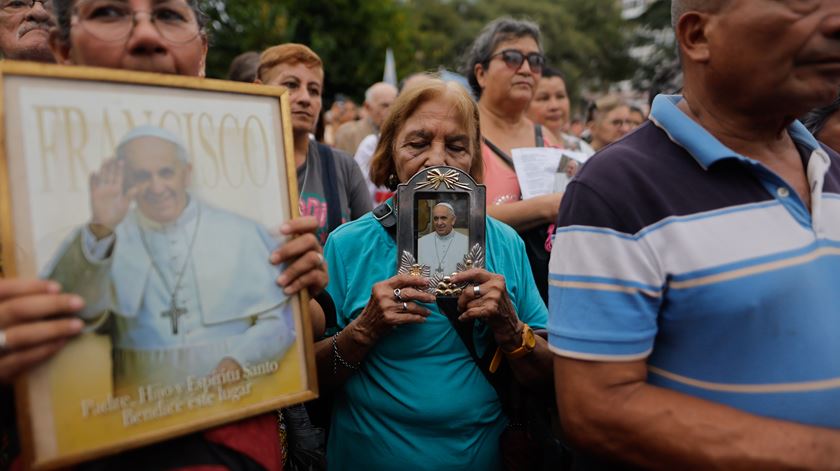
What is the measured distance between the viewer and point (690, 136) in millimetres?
1487

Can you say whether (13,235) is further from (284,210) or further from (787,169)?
(787,169)

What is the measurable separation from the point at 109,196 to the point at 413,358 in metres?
1.17

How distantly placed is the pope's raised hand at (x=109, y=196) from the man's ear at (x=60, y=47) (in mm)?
336

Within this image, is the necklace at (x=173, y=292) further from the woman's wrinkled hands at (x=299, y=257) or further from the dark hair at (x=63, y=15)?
the dark hair at (x=63, y=15)

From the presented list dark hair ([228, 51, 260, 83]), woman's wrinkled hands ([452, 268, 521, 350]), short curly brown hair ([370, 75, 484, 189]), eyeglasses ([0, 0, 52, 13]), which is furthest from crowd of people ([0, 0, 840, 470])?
dark hair ([228, 51, 260, 83])

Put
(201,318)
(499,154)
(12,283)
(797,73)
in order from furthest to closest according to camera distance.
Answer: (499,154)
(797,73)
(201,318)
(12,283)

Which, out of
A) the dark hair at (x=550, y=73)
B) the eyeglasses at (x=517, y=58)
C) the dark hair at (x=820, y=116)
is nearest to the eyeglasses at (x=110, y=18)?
the eyeglasses at (x=517, y=58)

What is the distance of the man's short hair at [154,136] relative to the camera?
4.09 ft

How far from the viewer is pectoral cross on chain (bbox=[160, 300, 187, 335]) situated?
127 cm

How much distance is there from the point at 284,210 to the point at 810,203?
1.23m

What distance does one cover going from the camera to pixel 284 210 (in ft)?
4.81

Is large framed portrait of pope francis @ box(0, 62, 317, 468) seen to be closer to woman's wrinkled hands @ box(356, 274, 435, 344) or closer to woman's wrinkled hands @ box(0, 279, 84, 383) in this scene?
woman's wrinkled hands @ box(0, 279, 84, 383)

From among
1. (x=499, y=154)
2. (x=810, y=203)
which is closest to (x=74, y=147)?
(x=810, y=203)

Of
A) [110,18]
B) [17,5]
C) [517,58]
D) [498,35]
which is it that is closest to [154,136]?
[110,18]
